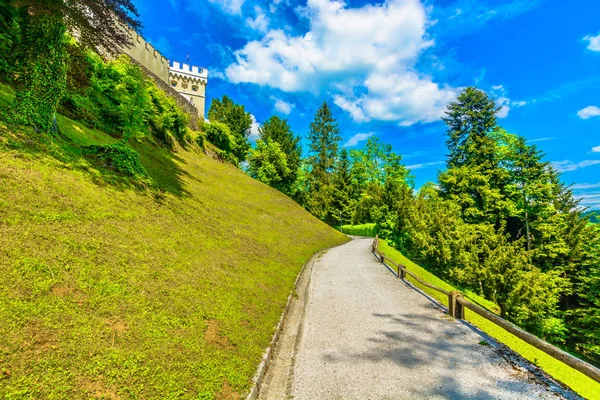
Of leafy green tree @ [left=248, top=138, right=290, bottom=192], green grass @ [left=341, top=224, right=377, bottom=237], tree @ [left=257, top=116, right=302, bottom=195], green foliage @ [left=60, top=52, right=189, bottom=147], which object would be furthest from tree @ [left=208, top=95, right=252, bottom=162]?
green foliage @ [left=60, top=52, right=189, bottom=147]

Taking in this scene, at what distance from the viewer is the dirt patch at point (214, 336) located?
245 inches

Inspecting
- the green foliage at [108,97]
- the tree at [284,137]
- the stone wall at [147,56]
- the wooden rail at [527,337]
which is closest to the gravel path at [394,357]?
the wooden rail at [527,337]

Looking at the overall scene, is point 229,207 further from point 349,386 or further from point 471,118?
point 471,118

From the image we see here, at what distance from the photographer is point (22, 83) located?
8891mm

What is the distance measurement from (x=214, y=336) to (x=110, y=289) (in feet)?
8.22

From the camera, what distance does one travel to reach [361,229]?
47.3 metres

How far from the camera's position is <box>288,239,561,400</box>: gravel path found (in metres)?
5.28

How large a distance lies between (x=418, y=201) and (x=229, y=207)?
19291 mm

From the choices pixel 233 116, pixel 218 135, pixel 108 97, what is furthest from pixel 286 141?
pixel 108 97

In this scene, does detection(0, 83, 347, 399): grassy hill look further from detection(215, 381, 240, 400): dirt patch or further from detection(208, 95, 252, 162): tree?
detection(208, 95, 252, 162): tree

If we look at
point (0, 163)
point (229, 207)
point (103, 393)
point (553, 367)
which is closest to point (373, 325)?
point (103, 393)

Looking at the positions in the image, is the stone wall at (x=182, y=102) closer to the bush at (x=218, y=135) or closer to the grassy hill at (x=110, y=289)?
the bush at (x=218, y=135)

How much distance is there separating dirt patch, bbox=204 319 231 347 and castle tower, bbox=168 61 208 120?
4704 centimetres

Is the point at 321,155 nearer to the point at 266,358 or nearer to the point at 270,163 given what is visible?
the point at 270,163
